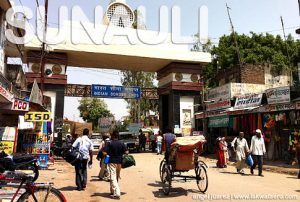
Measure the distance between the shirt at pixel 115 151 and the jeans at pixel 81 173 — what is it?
4.11ft

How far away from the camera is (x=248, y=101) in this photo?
21.9 m

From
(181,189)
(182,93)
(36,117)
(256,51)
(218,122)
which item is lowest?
(181,189)

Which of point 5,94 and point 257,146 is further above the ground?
point 5,94

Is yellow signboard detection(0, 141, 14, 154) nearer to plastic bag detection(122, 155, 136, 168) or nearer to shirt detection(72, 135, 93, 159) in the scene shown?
shirt detection(72, 135, 93, 159)

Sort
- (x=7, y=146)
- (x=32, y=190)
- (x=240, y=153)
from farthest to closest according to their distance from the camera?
(x=240, y=153) → (x=7, y=146) → (x=32, y=190)

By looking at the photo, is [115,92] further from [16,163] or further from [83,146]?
[16,163]

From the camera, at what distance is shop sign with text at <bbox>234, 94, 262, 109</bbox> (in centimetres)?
2092

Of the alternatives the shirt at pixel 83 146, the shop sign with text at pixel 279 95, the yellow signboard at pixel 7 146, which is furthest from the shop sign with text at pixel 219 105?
the shirt at pixel 83 146

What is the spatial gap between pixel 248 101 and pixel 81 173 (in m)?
14.6

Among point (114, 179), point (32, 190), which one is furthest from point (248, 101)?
point (32, 190)

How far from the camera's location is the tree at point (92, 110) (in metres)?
74.3

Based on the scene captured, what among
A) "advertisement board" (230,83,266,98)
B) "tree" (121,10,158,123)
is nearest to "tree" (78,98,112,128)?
"tree" (121,10,158,123)

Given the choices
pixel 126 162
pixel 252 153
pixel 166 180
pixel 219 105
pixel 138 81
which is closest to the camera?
pixel 126 162

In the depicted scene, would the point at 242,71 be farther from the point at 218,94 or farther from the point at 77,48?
the point at 77,48
